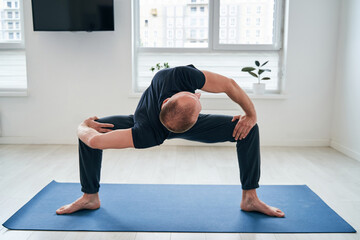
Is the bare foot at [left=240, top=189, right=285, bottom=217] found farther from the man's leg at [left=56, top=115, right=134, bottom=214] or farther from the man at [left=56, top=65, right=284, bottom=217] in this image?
the man's leg at [left=56, top=115, right=134, bottom=214]

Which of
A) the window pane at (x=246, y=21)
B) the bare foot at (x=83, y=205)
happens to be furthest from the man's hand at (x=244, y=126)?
the window pane at (x=246, y=21)

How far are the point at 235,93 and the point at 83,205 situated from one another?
1.12 metres

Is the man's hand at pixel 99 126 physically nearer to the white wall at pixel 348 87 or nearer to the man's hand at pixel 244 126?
the man's hand at pixel 244 126

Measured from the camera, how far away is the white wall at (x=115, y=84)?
3.69 metres

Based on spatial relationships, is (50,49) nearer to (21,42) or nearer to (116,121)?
(21,42)

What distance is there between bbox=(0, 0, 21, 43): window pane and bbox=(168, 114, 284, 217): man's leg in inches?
115

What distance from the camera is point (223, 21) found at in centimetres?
386

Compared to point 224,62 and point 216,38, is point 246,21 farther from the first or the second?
point 224,62

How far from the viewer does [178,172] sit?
2838 mm

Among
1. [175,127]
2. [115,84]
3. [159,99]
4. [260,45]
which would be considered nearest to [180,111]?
[175,127]

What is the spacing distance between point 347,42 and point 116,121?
2727 mm

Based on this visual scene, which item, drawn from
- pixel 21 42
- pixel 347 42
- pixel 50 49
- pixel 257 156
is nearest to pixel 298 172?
pixel 257 156

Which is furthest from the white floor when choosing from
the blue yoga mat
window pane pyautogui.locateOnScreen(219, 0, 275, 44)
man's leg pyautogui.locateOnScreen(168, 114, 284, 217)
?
window pane pyautogui.locateOnScreen(219, 0, 275, 44)

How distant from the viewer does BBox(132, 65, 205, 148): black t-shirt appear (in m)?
1.68
